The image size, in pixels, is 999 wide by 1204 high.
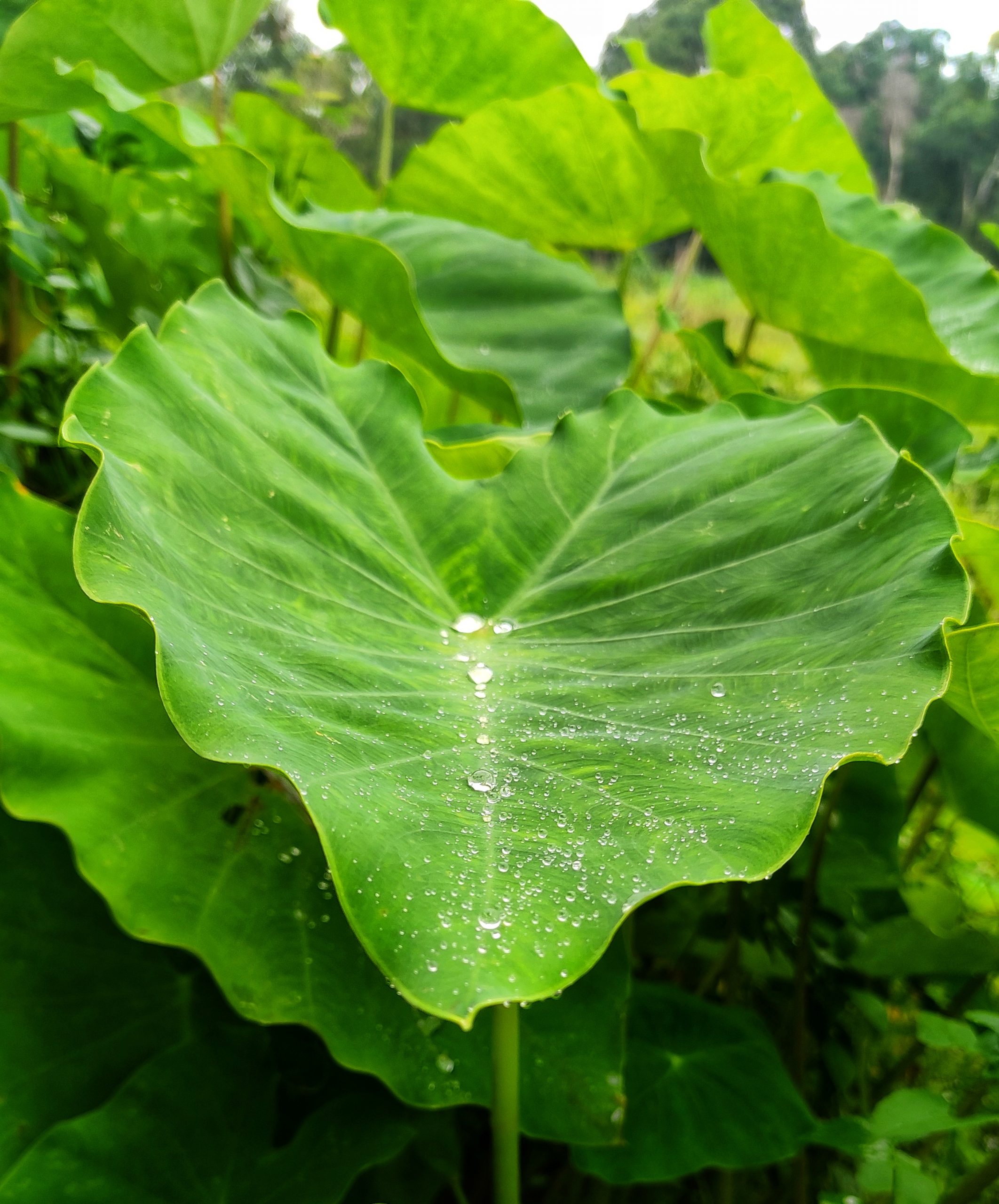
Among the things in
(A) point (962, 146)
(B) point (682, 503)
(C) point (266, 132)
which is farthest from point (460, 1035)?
(A) point (962, 146)

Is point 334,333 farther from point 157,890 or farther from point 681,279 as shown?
point 157,890

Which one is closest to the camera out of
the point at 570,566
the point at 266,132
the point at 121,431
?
the point at 121,431

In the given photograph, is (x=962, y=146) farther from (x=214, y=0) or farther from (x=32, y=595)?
(x=32, y=595)

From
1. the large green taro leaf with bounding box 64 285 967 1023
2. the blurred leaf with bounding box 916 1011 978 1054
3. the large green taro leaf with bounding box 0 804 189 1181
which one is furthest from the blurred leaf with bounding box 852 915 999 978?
the large green taro leaf with bounding box 0 804 189 1181

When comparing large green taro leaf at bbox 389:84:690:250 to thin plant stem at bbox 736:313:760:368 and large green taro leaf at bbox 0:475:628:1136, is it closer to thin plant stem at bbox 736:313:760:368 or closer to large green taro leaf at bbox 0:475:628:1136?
thin plant stem at bbox 736:313:760:368

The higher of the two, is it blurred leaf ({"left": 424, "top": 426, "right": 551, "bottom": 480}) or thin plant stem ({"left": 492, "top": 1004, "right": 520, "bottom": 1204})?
blurred leaf ({"left": 424, "top": 426, "right": 551, "bottom": 480})

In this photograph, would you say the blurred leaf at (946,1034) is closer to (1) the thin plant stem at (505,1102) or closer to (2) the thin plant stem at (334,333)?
(1) the thin plant stem at (505,1102)
